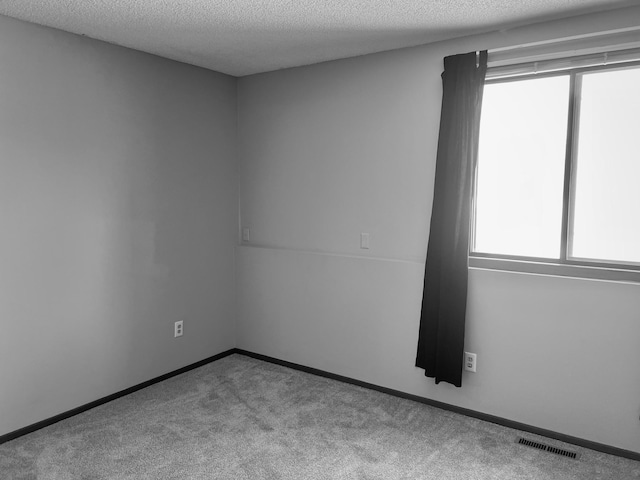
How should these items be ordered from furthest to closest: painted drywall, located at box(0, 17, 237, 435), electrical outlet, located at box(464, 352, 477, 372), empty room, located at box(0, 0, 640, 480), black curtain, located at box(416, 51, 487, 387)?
1. electrical outlet, located at box(464, 352, 477, 372)
2. black curtain, located at box(416, 51, 487, 387)
3. painted drywall, located at box(0, 17, 237, 435)
4. empty room, located at box(0, 0, 640, 480)

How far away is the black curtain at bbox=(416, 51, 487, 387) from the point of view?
10.1 ft

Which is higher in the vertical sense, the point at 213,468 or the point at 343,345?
the point at 343,345

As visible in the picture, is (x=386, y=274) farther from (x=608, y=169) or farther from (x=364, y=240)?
(x=608, y=169)

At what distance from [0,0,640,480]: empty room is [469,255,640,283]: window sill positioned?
12 mm

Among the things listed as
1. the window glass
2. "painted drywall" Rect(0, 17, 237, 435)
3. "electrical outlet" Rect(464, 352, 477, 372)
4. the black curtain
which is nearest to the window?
the window glass

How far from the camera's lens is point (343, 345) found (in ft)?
12.5

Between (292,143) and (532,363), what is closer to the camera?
(532,363)

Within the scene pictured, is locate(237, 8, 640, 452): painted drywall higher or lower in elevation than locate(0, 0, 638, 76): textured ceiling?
lower

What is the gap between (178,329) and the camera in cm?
396

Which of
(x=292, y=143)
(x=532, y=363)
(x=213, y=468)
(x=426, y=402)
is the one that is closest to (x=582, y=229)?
(x=532, y=363)

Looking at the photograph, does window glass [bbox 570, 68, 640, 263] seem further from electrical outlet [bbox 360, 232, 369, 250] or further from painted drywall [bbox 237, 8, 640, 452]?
electrical outlet [bbox 360, 232, 369, 250]

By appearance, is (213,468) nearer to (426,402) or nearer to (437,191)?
(426,402)

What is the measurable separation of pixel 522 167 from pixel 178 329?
269 cm

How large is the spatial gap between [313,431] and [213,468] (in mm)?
654
